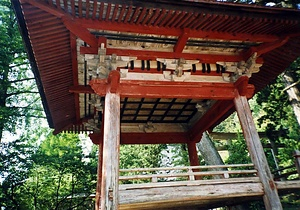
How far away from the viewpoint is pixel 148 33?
5559mm

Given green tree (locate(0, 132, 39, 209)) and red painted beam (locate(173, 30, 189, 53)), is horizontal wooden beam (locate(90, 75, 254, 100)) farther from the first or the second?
green tree (locate(0, 132, 39, 209))

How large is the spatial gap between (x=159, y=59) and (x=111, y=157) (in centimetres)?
272

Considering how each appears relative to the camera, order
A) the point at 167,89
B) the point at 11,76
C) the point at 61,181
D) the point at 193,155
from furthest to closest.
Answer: the point at 11,76 → the point at 61,181 → the point at 193,155 → the point at 167,89

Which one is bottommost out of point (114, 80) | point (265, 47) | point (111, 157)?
point (111, 157)

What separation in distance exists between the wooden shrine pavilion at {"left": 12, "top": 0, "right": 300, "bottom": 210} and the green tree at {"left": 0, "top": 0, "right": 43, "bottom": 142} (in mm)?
5245

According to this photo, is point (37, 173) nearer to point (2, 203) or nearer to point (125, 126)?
point (2, 203)

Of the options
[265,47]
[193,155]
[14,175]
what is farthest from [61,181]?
[265,47]

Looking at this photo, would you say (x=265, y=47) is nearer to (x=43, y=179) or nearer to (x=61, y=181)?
(x=61, y=181)

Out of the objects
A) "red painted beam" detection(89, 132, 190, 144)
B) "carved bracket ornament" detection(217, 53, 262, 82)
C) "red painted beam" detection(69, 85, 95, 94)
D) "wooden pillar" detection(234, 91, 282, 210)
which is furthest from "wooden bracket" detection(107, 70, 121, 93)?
"red painted beam" detection(89, 132, 190, 144)

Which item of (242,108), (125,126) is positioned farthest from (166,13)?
(125,126)

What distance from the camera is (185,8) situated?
16.8ft

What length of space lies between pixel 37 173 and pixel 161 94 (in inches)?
256

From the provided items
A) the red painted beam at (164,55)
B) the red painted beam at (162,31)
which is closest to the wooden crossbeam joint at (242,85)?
the red painted beam at (164,55)

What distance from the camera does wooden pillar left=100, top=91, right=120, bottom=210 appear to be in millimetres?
4522
